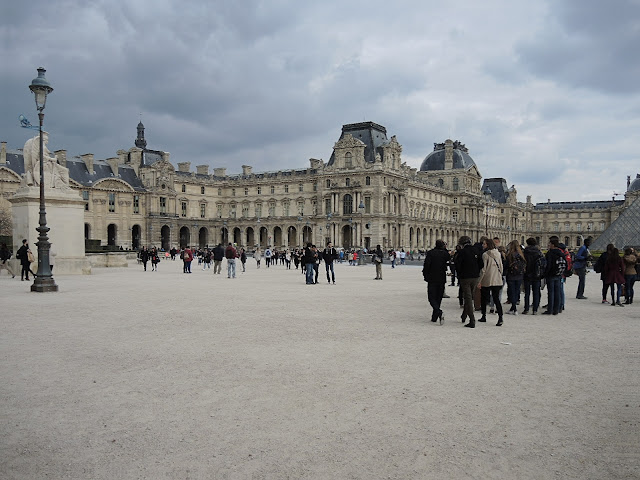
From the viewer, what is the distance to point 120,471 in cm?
384

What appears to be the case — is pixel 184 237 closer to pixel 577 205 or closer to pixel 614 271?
pixel 614 271

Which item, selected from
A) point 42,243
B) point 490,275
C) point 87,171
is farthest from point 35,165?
point 87,171

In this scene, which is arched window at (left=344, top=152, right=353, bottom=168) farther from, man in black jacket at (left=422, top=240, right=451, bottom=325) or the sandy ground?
the sandy ground

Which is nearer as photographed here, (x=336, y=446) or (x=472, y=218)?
(x=336, y=446)

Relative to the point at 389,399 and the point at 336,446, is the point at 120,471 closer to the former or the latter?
the point at 336,446

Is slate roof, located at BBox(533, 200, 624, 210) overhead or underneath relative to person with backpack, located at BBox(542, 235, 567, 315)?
overhead

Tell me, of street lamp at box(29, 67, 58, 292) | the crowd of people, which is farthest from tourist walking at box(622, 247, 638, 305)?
street lamp at box(29, 67, 58, 292)

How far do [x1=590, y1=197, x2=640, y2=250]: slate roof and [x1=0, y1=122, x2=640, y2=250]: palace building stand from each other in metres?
23.4

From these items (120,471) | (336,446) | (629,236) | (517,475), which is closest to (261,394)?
(336,446)

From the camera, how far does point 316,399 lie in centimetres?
541

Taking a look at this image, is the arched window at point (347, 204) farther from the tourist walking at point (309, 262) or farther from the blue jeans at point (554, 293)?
the blue jeans at point (554, 293)

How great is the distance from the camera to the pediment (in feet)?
215

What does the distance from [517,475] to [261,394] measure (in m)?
2.70

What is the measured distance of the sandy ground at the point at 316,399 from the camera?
3988 millimetres
